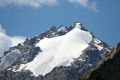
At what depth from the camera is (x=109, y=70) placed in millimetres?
72750

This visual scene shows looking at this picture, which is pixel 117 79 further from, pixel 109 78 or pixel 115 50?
pixel 115 50

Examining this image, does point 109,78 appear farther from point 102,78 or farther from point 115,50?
point 115,50

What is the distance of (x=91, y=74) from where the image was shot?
241 feet

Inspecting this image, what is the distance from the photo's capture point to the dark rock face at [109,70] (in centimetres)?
7225

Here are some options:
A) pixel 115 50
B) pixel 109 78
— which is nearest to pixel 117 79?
pixel 109 78

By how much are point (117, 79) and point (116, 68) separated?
2.03 metres

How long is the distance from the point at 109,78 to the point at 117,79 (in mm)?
1257

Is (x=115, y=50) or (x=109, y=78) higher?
(x=115, y=50)

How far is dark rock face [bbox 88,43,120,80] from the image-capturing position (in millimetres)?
72250

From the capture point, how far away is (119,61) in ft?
242

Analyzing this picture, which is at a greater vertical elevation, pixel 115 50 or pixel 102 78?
pixel 115 50

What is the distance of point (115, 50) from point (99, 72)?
211 inches

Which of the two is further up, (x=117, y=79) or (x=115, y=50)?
(x=115, y=50)

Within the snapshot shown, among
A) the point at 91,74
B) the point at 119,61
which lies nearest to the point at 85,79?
the point at 91,74
